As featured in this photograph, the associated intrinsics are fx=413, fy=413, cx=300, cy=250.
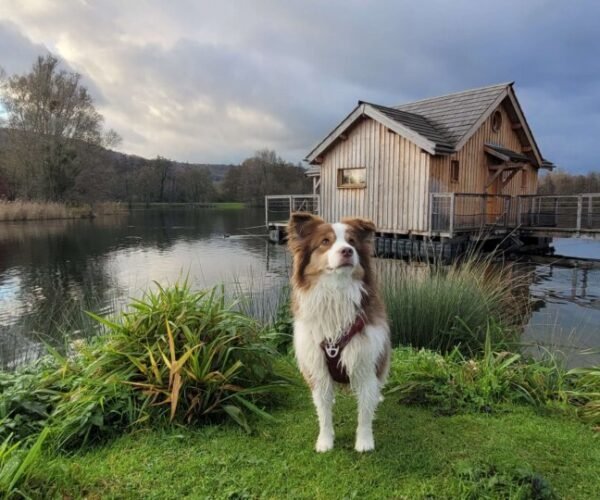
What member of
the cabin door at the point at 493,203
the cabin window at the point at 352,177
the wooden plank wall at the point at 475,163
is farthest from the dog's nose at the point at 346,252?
the cabin door at the point at 493,203

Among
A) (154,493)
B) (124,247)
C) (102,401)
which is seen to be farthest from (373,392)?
(124,247)

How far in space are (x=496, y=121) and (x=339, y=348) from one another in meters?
19.1

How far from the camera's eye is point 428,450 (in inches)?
108

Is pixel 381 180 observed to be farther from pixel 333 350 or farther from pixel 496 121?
pixel 333 350

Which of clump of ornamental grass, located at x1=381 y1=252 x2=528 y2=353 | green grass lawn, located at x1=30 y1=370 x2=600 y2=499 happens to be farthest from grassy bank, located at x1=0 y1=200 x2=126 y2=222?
green grass lawn, located at x1=30 y1=370 x2=600 y2=499

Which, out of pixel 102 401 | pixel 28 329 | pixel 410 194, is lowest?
pixel 28 329

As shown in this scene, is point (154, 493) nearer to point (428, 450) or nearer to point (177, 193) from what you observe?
point (428, 450)

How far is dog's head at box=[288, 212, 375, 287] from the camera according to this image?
104 inches

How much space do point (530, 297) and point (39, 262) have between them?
16244 millimetres

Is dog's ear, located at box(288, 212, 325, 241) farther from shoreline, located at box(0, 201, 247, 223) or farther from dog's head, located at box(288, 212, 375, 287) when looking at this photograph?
shoreline, located at box(0, 201, 247, 223)

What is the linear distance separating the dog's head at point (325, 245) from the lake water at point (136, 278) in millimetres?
2124

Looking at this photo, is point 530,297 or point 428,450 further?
point 530,297

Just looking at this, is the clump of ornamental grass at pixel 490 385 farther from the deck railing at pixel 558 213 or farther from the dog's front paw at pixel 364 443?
the deck railing at pixel 558 213

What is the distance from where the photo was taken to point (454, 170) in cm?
1673
